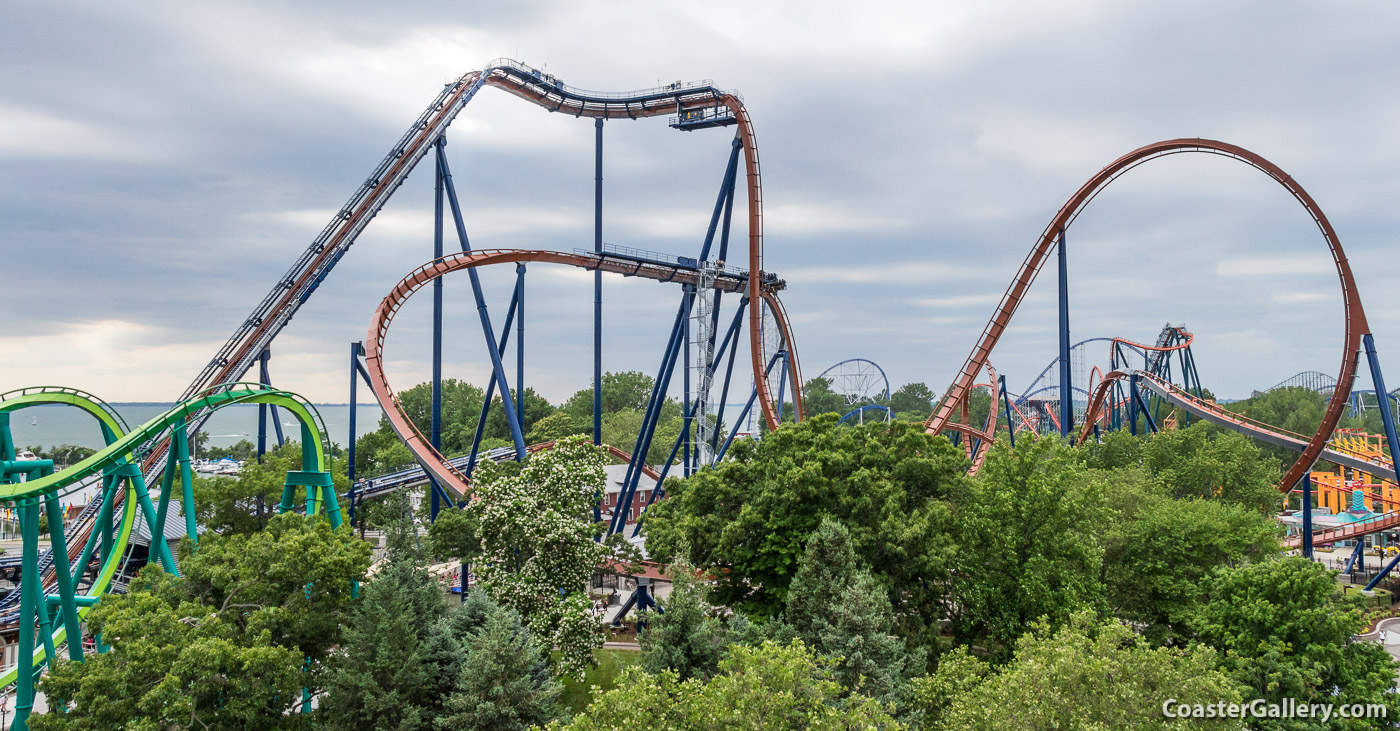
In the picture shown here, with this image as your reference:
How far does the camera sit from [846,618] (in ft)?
44.7

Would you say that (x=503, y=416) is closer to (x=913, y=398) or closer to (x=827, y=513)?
(x=827, y=513)

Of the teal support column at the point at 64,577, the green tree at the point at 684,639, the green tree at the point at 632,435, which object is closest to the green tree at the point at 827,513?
the green tree at the point at 684,639

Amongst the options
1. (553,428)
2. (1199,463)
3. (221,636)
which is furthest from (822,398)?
(221,636)

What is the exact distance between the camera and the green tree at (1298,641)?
1233 cm

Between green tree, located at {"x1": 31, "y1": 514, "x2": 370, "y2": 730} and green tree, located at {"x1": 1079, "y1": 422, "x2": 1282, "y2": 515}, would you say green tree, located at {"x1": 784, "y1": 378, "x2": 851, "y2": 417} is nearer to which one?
green tree, located at {"x1": 1079, "y1": 422, "x2": 1282, "y2": 515}

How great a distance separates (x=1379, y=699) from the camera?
12.3 metres

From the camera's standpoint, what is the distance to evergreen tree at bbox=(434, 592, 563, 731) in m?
12.6

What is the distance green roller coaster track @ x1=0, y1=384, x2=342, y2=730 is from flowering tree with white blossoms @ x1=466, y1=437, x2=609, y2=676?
12.6 feet

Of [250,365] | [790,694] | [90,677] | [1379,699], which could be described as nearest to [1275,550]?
[1379,699]

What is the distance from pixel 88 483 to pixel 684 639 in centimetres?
1082

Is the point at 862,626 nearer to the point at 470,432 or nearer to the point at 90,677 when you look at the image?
the point at 90,677

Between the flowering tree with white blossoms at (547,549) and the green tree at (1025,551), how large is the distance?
7275 mm

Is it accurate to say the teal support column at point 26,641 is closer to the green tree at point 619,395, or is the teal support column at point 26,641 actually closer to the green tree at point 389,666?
the green tree at point 389,666

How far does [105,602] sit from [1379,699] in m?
19.4
